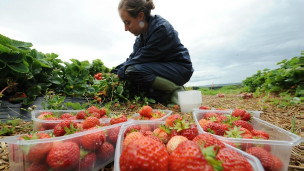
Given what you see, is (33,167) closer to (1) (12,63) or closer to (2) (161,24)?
(1) (12,63)

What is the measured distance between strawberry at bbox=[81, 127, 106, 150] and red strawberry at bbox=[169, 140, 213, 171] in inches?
16.7

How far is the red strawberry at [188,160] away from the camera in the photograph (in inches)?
20.2

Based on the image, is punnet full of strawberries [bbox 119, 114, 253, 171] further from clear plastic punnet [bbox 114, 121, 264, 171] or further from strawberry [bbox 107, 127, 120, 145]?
strawberry [bbox 107, 127, 120, 145]

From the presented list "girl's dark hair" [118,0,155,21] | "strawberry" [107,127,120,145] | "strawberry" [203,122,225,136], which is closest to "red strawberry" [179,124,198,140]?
"strawberry" [203,122,225,136]

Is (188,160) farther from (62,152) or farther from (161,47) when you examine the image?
(161,47)

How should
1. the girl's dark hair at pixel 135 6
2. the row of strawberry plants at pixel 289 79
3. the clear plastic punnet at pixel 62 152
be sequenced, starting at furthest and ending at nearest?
the row of strawberry plants at pixel 289 79 → the girl's dark hair at pixel 135 6 → the clear plastic punnet at pixel 62 152

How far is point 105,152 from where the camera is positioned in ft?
2.86

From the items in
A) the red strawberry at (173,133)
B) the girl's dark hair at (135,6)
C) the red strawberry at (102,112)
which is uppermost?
the girl's dark hair at (135,6)

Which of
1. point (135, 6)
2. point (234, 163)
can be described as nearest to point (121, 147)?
point (234, 163)

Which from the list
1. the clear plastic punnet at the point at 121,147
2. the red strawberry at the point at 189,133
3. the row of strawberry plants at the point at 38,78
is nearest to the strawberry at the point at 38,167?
the clear plastic punnet at the point at 121,147

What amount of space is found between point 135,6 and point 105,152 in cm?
221

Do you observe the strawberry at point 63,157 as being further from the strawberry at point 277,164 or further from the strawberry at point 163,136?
the strawberry at point 277,164

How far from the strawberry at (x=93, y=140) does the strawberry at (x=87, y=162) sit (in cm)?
4

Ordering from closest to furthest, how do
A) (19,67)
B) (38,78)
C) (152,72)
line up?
(19,67)
(38,78)
(152,72)
